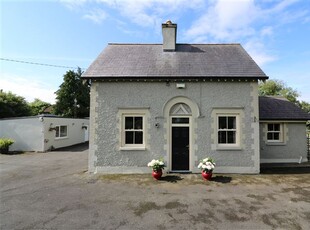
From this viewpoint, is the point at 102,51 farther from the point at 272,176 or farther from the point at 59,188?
the point at 272,176

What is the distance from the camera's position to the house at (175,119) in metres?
9.82

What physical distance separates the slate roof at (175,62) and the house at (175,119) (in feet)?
0.34

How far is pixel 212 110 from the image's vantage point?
997cm

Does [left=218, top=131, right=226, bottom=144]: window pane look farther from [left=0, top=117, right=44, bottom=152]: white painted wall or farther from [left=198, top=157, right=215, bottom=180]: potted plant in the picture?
[left=0, top=117, right=44, bottom=152]: white painted wall

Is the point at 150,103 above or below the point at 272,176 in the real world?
above

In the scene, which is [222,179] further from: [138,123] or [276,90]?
[276,90]

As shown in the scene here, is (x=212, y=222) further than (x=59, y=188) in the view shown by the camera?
No

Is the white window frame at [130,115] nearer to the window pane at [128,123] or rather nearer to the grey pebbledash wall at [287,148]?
the window pane at [128,123]

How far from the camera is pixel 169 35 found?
12000 mm

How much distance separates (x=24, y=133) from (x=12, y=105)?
16965 mm

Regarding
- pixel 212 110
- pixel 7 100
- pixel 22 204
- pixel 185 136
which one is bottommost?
pixel 22 204

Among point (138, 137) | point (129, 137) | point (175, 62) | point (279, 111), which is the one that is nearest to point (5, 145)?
point (129, 137)

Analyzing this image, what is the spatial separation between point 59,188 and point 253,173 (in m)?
9.04

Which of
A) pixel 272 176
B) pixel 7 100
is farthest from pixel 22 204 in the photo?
pixel 7 100
